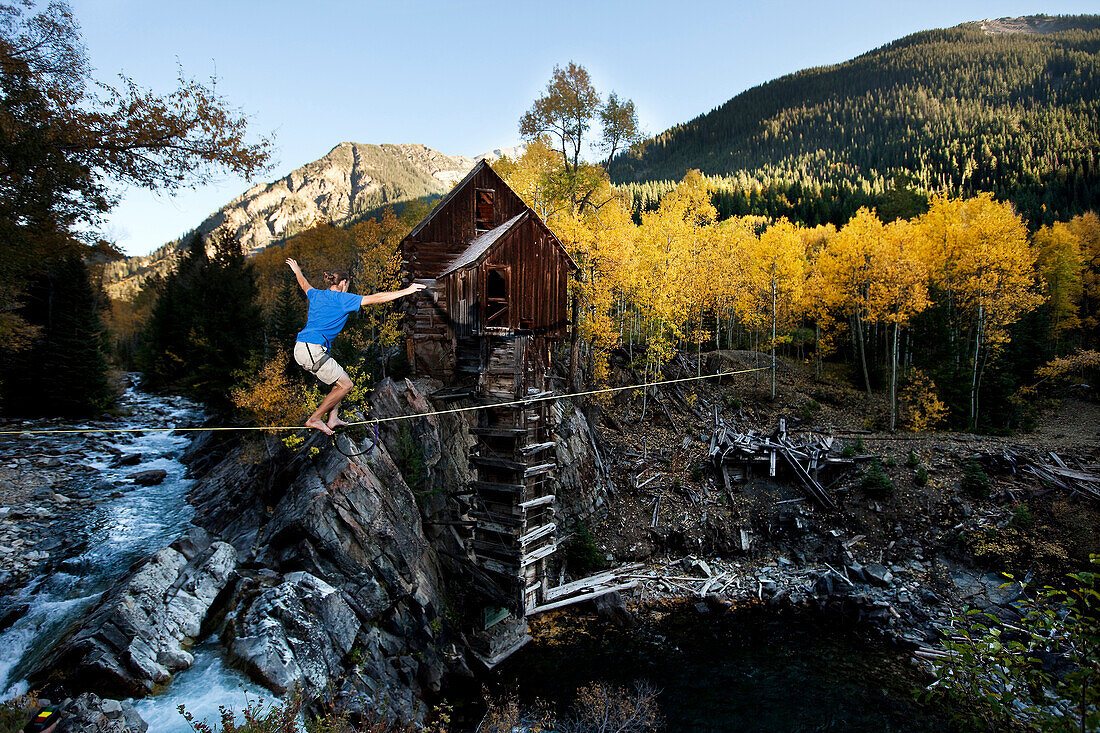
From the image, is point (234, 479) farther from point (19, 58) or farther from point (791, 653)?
point (791, 653)

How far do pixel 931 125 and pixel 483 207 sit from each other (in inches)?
4937

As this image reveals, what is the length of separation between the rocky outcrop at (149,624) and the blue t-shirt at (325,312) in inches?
309

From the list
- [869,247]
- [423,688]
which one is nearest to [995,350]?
[869,247]

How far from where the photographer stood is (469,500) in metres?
18.0

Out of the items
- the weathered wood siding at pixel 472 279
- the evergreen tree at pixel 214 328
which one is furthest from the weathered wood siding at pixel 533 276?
the evergreen tree at pixel 214 328

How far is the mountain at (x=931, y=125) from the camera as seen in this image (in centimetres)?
7362

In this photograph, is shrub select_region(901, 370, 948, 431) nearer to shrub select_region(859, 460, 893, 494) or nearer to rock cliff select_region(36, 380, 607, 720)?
shrub select_region(859, 460, 893, 494)

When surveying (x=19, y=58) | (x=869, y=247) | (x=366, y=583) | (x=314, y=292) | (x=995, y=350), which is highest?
(x=19, y=58)

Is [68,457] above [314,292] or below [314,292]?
below

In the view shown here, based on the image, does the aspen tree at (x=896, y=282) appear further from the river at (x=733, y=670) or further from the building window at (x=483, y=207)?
the building window at (x=483, y=207)

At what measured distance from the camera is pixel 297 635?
1102cm

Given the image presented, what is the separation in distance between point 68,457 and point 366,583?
2038 centimetres

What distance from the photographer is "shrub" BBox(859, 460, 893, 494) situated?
21312mm

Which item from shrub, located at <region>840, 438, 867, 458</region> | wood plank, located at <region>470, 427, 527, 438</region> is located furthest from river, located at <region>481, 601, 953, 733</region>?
shrub, located at <region>840, 438, 867, 458</region>
